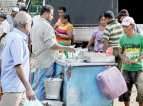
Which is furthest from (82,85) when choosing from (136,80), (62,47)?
(136,80)

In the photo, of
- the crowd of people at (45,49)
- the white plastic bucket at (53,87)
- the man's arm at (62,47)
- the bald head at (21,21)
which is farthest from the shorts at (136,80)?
the bald head at (21,21)

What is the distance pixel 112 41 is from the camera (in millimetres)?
7441

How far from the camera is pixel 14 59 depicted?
4.33 meters

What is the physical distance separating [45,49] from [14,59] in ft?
7.83

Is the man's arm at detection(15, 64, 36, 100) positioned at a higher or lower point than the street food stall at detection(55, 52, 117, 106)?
higher

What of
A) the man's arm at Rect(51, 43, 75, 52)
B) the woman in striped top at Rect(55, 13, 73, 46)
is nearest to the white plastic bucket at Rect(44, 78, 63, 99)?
the man's arm at Rect(51, 43, 75, 52)

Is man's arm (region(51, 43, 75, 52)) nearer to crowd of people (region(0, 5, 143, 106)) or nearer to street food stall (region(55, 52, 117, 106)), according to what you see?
crowd of people (region(0, 5, 143, 106))

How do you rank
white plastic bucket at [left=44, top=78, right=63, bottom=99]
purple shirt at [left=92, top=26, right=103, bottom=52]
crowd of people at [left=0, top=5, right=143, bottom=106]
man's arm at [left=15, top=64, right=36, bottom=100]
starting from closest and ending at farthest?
man's arm at [left=15, top=64, right=36, bottom=100], crowd of people at [left=0, top=5, right=143, bottom=106], white plastic bucket at [left=44, top=78, right=63, bottom=99], purple shirt at [left=92, top=26, right=103, bottom=52]

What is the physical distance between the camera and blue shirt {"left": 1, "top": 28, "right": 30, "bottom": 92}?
14.2 feet

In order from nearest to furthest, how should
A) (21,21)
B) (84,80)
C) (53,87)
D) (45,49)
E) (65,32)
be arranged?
1. (21,21)
2. (84,80)
3. (53,87)
4. (45,49)
5. (65,32)

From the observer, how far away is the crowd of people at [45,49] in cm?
440

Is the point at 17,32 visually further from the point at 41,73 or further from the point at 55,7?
the point at 55,7

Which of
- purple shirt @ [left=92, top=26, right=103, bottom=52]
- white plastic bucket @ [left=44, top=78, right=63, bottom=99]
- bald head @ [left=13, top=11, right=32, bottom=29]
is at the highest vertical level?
bald head @ [left=13, top=11, right=32, bottom=29]

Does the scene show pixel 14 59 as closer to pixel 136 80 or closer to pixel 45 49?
pixel 45 49
